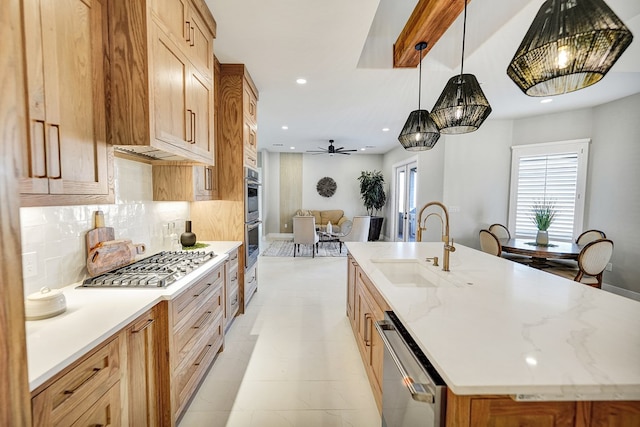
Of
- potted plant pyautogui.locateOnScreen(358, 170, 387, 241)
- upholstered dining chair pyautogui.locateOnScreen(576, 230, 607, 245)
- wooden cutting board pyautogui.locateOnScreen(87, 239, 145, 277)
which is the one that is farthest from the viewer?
potted plant pyautogui.locateOnScreen(358, 170, 387, 241)

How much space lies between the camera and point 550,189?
14.9ft

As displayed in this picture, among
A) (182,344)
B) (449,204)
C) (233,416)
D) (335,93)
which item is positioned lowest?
(233,416)

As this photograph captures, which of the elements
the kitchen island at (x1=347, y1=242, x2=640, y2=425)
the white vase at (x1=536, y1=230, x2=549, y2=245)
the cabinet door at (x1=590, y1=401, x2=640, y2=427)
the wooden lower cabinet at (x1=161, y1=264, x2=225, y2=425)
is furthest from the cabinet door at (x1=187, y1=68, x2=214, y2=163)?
the white vase at (x1=536, y1=230, x2=549, y2=245)

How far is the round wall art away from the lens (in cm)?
879

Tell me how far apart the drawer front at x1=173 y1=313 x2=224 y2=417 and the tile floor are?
15cm

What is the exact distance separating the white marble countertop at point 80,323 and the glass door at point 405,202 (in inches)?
227

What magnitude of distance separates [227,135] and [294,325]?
219 cm

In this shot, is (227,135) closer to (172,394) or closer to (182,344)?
(182,344)

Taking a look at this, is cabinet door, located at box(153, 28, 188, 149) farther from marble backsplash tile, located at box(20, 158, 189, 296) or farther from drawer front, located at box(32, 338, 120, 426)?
drawer front, located at box(32, 338, 120, 426)

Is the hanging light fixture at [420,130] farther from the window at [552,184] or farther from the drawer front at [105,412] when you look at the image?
the window at [552,184]

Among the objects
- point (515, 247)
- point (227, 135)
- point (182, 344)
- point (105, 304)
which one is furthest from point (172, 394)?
point (515, 247)

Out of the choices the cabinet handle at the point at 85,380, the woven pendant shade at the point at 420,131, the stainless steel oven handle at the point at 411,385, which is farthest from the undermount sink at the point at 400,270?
the cabinet handle at the point at 85,380

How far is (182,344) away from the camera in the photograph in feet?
5.36

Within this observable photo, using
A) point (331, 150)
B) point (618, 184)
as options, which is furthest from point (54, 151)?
point (331, 150)
